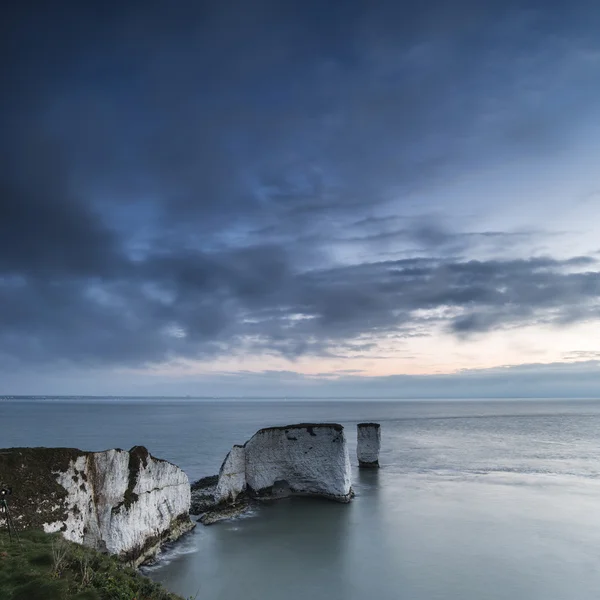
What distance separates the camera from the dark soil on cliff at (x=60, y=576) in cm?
934

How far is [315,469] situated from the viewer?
31.3 meters

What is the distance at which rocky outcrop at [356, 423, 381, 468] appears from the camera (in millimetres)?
45094

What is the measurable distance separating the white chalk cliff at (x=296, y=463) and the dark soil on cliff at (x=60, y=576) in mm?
18225

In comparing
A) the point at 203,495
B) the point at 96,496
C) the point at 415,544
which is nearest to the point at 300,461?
the point at 203,495

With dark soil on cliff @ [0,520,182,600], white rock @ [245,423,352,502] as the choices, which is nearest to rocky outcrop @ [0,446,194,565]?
dark soil on cliff @ [0,520,182,600]

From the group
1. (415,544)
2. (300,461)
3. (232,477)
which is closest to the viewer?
(415,544)

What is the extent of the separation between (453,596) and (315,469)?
15336mm

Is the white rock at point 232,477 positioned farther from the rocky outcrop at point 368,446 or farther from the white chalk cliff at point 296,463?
the rocky outcrop at point 368,446

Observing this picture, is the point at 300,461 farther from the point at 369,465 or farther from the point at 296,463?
the point at 369,465

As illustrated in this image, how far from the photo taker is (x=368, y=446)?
4544 cm

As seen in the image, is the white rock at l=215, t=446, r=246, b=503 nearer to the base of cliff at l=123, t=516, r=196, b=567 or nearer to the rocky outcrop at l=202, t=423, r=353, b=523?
the rocky outcrop at l=202, t=423, r=353, b=523

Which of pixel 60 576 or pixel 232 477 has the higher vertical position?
pixel 60 576

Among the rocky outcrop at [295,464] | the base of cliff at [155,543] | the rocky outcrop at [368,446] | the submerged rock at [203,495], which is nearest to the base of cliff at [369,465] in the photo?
the rocky outcrop at [368,446]

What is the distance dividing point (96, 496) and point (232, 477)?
13.5m
